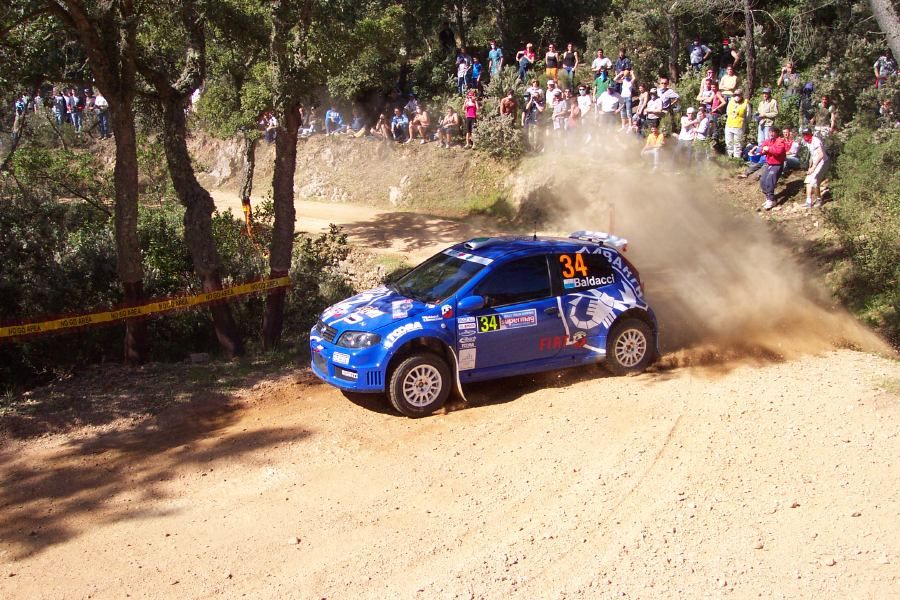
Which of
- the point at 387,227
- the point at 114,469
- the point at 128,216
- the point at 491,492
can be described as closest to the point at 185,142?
the point at 128,216

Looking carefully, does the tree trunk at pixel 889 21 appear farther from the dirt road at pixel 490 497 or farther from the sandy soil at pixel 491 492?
the dirt road at pixel 490 497

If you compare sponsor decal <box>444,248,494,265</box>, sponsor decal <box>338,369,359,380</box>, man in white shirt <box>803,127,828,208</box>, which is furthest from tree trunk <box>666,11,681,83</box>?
sponsor decal <box>338,369,359,380</box>

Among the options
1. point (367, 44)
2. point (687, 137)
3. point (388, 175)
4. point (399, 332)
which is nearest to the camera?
point (399, 332)

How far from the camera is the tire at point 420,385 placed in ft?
28.4

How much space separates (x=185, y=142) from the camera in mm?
12000

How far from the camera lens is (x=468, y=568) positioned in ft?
19.4

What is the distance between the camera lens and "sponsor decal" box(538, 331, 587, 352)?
937cm

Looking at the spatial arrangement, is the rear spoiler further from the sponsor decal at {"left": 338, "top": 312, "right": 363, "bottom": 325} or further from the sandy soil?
the sponsor decal at {"left": 338, "top": 312, "right": 363, "bottom": 325}

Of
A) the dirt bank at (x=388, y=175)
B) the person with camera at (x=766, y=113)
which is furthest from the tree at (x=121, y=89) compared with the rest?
the person with camera at (x=766, y=113)

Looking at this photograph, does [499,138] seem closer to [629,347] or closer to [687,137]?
[687,137]

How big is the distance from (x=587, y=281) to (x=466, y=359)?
6.30 ft

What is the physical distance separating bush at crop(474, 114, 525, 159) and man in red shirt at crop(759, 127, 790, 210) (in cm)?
727

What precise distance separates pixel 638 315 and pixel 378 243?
11080 millimetres

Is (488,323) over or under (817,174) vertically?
under
